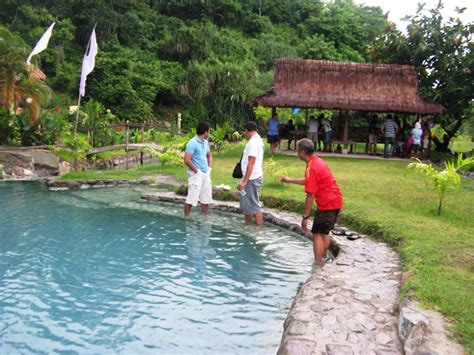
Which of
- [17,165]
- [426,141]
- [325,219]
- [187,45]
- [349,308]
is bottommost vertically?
[349,308]

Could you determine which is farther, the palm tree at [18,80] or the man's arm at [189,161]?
the palm tree at [18,80]

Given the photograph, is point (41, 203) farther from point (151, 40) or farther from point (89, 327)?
point (151, 40)

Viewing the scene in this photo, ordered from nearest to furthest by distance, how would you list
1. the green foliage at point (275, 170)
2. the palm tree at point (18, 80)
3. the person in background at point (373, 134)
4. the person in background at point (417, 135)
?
the green foliage at point (275, 170) → the palm tree at point (18, 80) → the person in background at point (417, 135) → the person in background at point (373, 134)

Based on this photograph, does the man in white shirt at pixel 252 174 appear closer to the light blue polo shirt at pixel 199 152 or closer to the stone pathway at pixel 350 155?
the light blue polo shirt at pixel 199 152

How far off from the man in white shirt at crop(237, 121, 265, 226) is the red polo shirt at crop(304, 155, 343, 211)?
7.36 ft

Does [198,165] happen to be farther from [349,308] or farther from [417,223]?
[349,308]

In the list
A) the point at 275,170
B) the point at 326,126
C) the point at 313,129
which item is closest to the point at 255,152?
the point at 275,170

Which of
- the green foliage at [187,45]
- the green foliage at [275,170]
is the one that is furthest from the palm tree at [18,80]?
the green foliage at [275,170]

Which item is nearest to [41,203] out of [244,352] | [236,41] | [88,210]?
[88,210]

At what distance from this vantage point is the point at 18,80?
55.9ft

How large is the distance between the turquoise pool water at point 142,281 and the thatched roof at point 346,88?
10.6 meters

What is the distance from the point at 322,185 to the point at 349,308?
1.86 metres

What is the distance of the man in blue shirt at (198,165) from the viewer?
9367 millimetres

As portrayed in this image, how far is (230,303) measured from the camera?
225 inches
